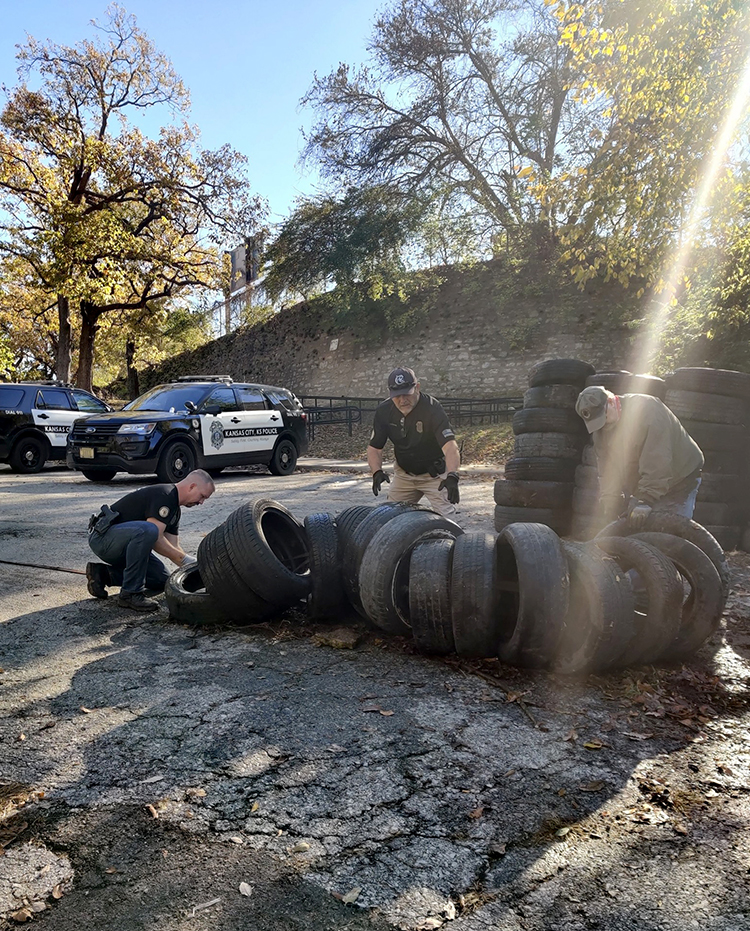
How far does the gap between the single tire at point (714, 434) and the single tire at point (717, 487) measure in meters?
0.29

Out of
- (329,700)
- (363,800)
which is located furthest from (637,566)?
(363,800)

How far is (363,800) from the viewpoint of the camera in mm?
2750

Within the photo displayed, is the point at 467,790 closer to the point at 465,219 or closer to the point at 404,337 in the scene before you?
the point at 404,337

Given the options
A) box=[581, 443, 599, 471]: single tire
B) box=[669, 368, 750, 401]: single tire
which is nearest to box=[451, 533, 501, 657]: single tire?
box=[581, 443, 599, 471]: single tire

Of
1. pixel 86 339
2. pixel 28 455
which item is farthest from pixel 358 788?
pixel 86 339

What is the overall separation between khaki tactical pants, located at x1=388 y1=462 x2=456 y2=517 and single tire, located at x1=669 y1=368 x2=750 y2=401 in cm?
309

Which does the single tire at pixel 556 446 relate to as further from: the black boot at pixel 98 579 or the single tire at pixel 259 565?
the black boot at pixel 98 579

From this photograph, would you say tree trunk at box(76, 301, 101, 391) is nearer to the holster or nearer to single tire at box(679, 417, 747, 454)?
the holster

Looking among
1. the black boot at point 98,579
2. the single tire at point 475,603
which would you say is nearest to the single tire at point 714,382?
the single tire at point 475,603

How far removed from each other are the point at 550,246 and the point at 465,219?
4064mm

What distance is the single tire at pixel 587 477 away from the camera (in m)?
7.56

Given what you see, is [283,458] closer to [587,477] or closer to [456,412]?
[456,412]

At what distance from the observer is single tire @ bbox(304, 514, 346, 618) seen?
16.3 feet

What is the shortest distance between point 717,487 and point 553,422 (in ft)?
6.13
